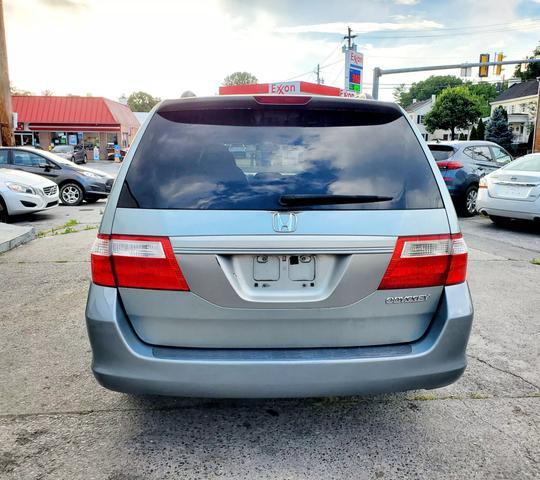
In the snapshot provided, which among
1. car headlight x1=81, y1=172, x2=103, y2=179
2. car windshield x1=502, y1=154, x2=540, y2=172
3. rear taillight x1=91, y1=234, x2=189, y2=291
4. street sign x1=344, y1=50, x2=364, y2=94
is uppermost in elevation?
street sign x1=344, y1=50, x2=364, y2=94

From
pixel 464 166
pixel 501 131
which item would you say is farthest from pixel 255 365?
pixel 501 131

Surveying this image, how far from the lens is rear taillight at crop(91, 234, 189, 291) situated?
2188 mm

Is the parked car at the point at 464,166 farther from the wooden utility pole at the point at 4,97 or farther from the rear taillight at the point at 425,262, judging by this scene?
the wooden utility pole at the point at 4,97

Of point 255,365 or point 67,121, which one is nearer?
point 255,365

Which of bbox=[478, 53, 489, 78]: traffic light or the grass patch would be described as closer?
the grass patch

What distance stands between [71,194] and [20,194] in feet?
11.7

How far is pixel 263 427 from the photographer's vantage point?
108 inches

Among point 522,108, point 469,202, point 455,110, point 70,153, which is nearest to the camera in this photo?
point 469,202

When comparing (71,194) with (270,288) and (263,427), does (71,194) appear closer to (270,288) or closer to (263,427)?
(263,427)

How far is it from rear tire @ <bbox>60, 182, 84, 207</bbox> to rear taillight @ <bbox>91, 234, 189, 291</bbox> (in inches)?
482

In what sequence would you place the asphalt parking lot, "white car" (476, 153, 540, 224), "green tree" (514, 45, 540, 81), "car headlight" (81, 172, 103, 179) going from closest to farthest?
the asphalt parking lot → "white car" (476, 153, 540, 224) → "car headlight" (81, 172, 103, 179) → "green tree" (514, 45, 540, 81)

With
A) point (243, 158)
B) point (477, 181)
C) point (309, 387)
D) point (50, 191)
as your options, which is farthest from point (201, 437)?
point (477, 181)

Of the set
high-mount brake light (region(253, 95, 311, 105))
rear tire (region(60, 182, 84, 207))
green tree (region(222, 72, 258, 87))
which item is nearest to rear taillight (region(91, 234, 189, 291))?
high-mount brake light (region(253, 95, 311, 105))

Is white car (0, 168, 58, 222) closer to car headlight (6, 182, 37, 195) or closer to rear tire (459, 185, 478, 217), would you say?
car headlight (6, 182, 37, 195)
